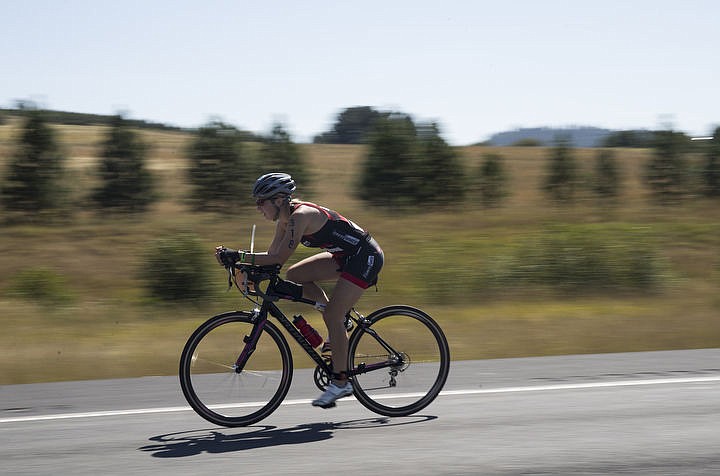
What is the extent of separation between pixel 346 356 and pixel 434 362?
2.66 ft

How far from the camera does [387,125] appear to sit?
35594 mm

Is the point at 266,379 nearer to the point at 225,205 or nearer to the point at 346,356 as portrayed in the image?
the point at 346,356

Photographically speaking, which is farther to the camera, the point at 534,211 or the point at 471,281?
the point at 534,211

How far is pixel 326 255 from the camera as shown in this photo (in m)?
7.15

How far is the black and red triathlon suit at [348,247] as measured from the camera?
Answer: 6.85 metres

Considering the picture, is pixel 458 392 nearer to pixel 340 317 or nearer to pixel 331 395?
pixel 331 395

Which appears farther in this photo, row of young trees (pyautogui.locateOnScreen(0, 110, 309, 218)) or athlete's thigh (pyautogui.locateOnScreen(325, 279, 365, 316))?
row of young trees (pyautogui.locateOnScreen(0, 110, 309, 218))

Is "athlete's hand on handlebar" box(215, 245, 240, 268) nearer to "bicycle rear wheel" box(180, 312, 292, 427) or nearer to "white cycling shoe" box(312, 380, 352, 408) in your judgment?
"bicycle rear wheel" box(180, 312, 292, 427)

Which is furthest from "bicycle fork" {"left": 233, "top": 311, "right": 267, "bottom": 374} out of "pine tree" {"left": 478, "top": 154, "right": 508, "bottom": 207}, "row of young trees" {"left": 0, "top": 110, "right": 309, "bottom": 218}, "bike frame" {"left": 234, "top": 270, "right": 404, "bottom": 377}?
"pine tree" {"left": 478, "top": 154, "right": 508, "bottom": 207}

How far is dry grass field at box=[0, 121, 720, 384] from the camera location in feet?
37.1

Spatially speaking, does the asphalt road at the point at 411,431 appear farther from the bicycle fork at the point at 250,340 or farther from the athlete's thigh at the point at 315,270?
the athlete's thigh at the point at 315,270

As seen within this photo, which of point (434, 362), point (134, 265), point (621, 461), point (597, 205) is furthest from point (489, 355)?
point (597, 205)

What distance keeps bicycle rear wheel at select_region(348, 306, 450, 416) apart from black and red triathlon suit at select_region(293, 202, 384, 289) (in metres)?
0.36

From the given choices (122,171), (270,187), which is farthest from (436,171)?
(270,187)
